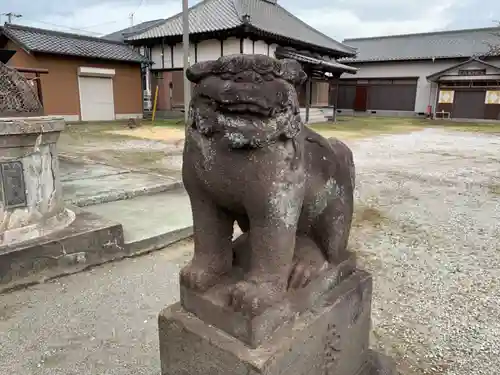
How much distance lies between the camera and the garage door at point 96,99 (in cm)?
1527

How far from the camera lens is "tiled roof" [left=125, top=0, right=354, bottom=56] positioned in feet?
47.7

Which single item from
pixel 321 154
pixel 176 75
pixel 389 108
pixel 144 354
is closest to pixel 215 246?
pixel 321 154

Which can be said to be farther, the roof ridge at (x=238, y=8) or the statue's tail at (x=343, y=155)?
the roof ridge at (x=238, y=8)

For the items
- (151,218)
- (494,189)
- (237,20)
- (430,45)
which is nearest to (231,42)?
(237,20)

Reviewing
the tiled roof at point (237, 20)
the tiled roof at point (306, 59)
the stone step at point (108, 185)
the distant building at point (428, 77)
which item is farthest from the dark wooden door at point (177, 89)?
the distant building at point (428, 77)

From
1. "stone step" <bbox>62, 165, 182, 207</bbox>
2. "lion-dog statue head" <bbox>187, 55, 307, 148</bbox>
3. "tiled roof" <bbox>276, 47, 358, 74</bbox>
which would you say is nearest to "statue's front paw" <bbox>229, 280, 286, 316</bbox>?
"lion-dog statue head" <bbox>187, 55, 307, 148</bbox>

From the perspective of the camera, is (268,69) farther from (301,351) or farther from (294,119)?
(301,351)

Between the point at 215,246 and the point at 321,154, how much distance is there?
18.8 inches

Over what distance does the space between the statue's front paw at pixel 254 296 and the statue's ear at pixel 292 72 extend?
60cm

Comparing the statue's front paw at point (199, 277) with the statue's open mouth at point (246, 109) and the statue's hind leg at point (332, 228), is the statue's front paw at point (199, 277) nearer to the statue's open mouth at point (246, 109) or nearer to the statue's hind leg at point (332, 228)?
the statue's hind leg at point (332, 228)

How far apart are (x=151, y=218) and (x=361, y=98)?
71.9 feet

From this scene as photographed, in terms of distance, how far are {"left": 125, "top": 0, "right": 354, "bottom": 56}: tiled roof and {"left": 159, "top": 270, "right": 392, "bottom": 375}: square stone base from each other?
1313cm

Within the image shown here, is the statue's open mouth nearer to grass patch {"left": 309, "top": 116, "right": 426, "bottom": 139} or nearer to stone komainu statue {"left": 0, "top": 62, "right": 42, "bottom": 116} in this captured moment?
stone komainu statue {"left": 0, "top": 62, "right": 42, "bottom": 116}

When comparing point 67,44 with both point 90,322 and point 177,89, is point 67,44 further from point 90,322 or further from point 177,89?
point 90,322
